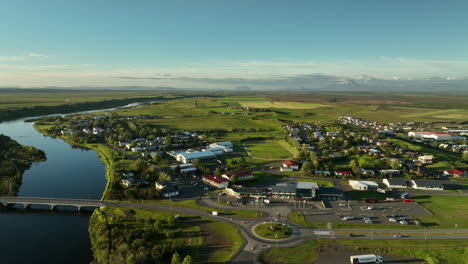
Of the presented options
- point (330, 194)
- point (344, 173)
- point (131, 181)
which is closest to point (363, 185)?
point (344, 173)

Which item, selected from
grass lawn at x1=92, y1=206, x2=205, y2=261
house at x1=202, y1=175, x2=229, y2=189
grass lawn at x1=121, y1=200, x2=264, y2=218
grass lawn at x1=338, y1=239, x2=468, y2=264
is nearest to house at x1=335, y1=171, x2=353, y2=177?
house at x1=202, y1=175, x2=229, y2=189

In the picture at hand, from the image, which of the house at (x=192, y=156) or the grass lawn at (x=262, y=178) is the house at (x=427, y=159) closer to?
the grass lawn at (x=262, y=178)

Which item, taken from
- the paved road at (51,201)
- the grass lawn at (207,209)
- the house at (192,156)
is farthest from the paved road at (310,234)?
the house at (192,156)

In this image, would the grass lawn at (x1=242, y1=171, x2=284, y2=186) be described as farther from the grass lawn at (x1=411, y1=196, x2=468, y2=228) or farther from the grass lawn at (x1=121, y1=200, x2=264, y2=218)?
the grass lawn at (x1=411, y1=196, x2=468, y2=228)

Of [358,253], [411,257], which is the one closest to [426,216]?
[411,257]

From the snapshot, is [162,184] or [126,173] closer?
[162,184]

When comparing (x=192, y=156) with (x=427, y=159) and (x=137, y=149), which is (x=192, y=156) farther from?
(x=427, y=159)

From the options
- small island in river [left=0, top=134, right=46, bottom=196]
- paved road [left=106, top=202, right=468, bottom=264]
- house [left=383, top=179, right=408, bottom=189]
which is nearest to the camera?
paved road [left=106, top=202, right=468, bottom=264]
